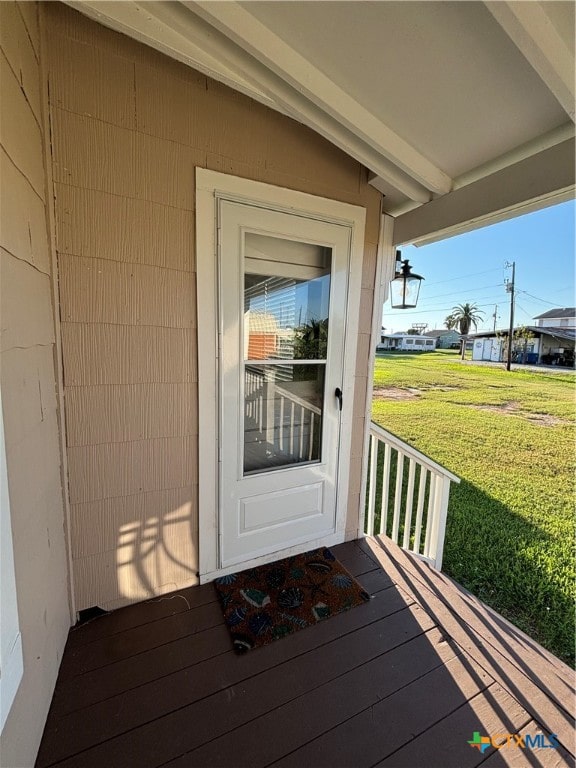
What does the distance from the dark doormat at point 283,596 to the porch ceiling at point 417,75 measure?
2.03 m

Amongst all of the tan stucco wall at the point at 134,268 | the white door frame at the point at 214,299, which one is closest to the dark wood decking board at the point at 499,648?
the white door frame at the point at 214,299

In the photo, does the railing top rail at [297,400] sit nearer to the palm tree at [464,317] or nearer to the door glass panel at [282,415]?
the door glass panel at [282,415]

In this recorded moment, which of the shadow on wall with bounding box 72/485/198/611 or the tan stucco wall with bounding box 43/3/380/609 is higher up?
the tan stucco wall with bounding box 43/3/380/609

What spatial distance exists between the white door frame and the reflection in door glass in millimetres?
167

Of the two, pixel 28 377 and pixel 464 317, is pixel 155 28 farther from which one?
pixel 464 317

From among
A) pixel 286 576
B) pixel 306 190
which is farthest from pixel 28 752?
pixel 306 190

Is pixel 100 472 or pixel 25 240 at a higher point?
pixel 25 240

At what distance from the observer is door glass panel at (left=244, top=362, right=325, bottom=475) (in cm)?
182

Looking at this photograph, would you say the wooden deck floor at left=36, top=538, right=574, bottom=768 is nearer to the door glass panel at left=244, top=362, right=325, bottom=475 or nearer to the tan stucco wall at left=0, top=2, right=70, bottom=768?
the tan stucco wall at left=0, top=2, right=70, bottom=768

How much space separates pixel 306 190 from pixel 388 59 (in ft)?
2.46

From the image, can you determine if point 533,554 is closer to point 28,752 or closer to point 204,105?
point 28,752

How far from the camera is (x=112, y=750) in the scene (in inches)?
40.7

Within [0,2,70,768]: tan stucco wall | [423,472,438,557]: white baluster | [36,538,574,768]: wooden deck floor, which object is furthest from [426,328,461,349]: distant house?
[0,2,70,768]: tan stucco wall

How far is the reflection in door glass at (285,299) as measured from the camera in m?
1.72
